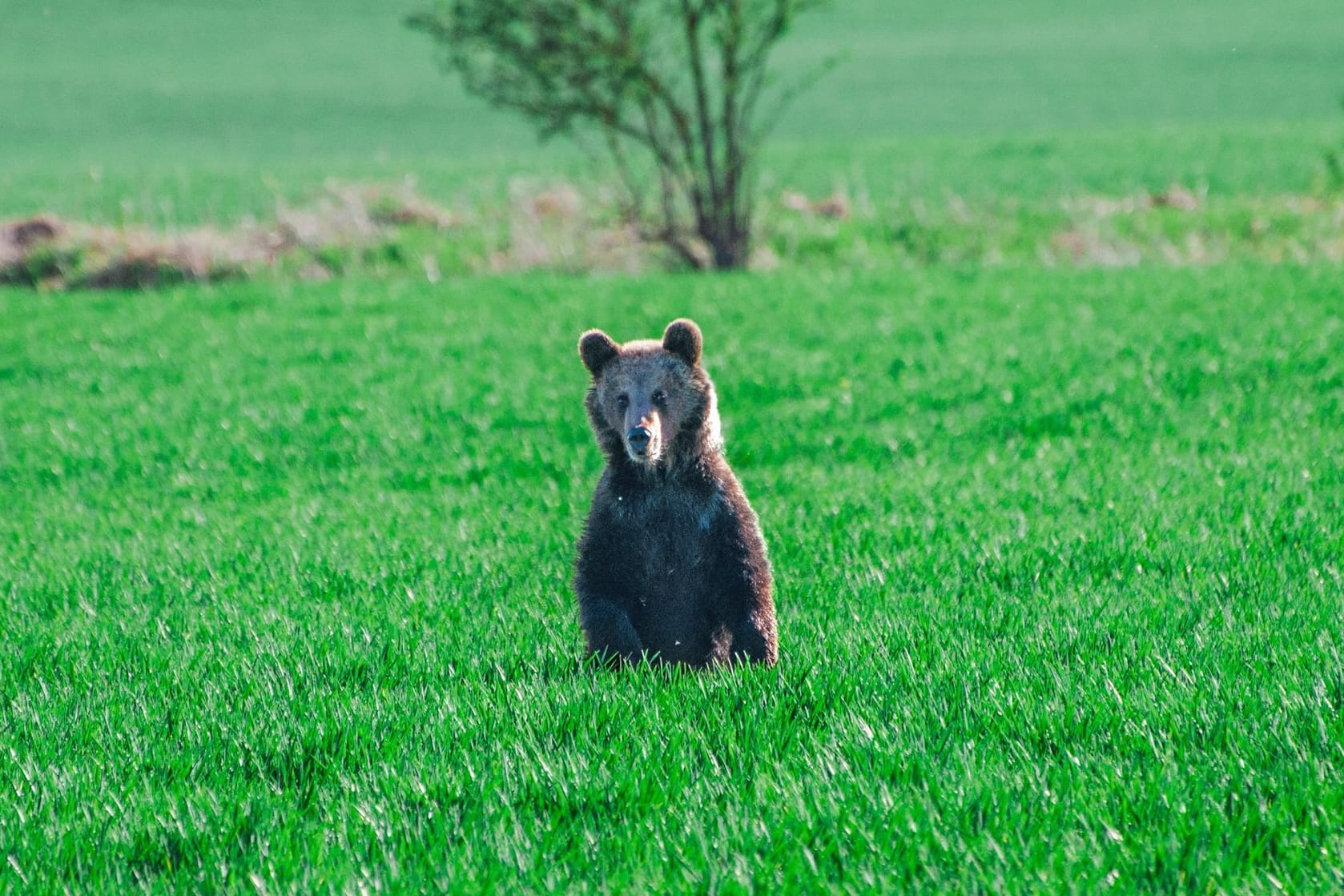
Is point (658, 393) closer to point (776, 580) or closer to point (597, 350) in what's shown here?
point (597, 350)

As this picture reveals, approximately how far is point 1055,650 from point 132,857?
10.9 feet

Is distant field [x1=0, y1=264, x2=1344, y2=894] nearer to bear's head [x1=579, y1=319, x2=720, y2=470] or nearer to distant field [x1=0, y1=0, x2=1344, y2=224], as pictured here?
bear's head [x1=579, y1=319, x2=720, y2=470]

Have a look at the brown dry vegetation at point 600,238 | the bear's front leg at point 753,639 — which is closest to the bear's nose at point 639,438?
the bear's front leg at point 753,639

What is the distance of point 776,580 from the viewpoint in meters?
6.63

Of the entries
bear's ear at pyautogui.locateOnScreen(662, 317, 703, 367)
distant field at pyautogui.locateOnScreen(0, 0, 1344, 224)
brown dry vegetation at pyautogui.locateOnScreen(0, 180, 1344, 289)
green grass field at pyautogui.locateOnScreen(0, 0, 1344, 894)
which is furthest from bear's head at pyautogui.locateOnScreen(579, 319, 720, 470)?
distant field at pyautogui.locateOnScreen(0, 0, 1344, 224)

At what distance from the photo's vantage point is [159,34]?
74438 mm

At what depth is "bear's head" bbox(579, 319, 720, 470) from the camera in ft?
15.2

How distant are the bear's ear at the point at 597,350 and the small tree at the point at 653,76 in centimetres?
1615

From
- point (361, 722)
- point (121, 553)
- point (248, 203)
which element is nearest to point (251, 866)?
point (361, 722)

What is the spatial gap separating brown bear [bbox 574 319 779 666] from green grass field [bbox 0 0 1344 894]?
0.74ft

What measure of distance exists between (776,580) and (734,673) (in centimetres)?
190

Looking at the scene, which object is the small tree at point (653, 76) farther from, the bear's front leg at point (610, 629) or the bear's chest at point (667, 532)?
the bear's front leg at point (610, 629)

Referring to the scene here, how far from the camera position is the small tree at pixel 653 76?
66.6ft

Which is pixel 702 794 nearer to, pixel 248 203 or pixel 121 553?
pixel 121 553
